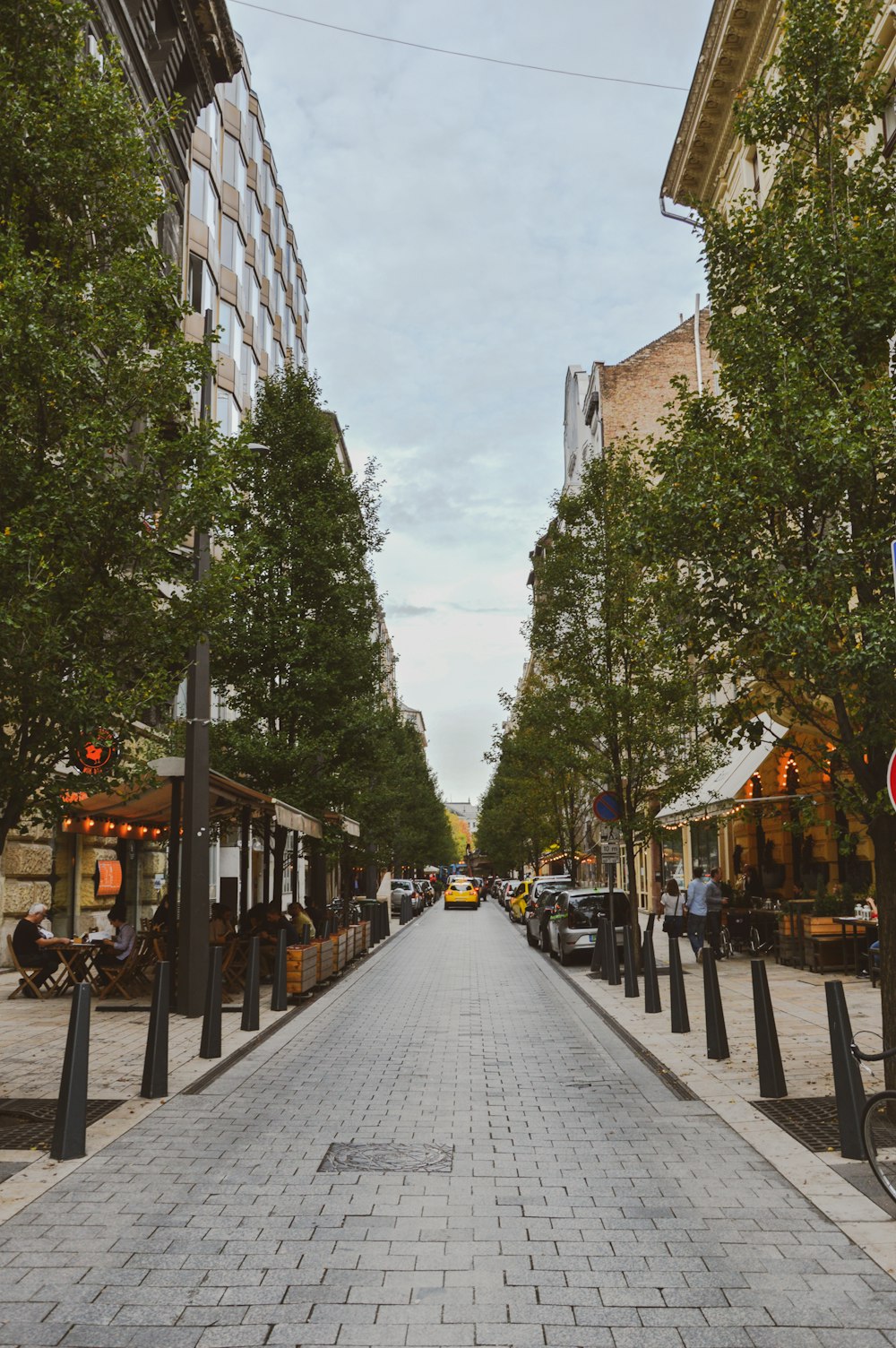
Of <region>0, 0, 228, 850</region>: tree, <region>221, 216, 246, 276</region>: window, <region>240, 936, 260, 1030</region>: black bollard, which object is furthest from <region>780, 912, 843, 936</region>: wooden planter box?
<region>221, 216, 246, 276</region>: window

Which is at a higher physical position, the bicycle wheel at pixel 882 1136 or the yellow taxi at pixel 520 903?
the yellow taxi at pixel 520 903

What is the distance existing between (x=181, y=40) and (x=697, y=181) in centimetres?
1264

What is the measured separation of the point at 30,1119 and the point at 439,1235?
4038 millimetres

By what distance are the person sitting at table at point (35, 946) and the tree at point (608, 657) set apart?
9544 mm

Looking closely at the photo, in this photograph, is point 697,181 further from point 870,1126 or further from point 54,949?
point 870,1126

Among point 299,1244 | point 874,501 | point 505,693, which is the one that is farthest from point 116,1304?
point 505,693

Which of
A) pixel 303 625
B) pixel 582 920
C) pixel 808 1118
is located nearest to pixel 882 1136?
pixel 808 1118

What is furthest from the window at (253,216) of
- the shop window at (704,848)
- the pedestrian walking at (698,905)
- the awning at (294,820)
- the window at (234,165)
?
the pedestrian walking at (698,905)

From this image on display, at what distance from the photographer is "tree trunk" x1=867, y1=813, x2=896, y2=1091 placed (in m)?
8.37

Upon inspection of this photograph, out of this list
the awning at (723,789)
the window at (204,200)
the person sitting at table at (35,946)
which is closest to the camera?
the person sitting at table at (35,946)

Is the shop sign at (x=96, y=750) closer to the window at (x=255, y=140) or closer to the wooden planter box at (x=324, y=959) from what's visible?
the wooden planter box at (x=324, y=959)

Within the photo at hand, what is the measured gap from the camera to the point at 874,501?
29.5 ft

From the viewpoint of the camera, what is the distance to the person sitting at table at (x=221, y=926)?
18.3 m

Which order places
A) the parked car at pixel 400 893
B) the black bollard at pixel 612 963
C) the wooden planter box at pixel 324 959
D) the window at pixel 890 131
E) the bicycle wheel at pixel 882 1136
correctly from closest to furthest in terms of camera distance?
the bicycle wheel at pixel 882 1136 → the window at pixel 890 131 → the black bollard at pixel 612 963 → the wooden planter box at pixel 324 959 → the parked car at pixel 400 893
